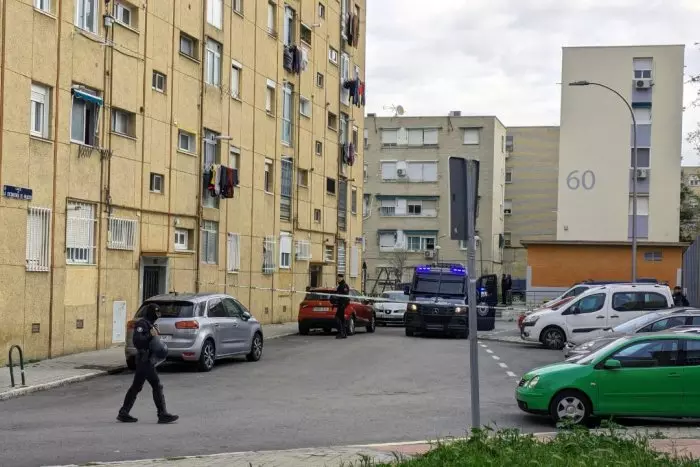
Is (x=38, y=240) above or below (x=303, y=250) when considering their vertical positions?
above

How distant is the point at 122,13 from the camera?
27203 mm

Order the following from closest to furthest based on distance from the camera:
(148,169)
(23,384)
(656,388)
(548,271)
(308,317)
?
(656,388) < (23,384) < (148,169) < (308,317) < (548,271)

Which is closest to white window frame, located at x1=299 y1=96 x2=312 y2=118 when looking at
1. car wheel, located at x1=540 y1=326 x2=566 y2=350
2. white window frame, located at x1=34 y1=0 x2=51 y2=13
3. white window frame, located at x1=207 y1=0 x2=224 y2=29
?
white window frame, located at x1=207 y1=0 x2=224 y2=29

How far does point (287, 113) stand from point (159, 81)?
12.7 m

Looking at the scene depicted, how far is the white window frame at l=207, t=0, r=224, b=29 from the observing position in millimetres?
33250

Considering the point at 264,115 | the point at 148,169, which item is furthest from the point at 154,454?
the point at 264,115

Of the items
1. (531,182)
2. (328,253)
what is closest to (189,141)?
(328,253)

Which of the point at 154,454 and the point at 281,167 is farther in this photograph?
the point at 281,167

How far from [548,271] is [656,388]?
3831cm

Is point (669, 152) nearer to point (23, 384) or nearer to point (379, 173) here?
point (379, 173)

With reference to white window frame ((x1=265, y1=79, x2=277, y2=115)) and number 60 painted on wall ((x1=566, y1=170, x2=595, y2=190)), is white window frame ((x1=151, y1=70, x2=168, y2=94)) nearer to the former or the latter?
white window frame ((x1=265, y1=79, x2=277, y2=115))

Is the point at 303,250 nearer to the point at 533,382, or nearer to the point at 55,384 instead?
the point at 55,384

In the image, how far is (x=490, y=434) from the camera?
1089cm

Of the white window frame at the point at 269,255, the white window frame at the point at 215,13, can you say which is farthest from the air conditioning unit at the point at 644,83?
the white window frame at the point at 215,13
